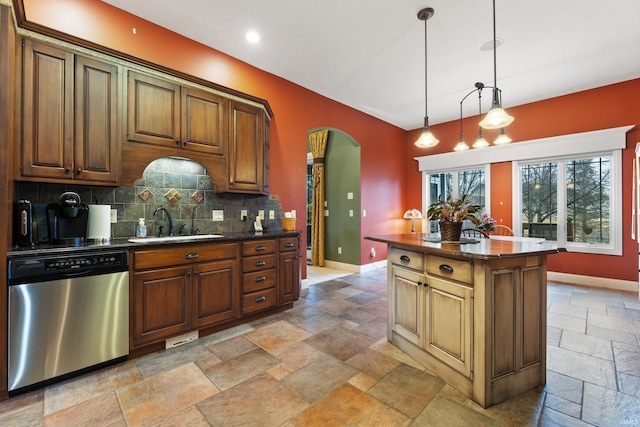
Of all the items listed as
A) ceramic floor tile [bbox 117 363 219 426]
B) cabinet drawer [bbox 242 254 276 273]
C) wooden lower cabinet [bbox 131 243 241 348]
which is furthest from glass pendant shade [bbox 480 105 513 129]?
ceramic floor tile [bbox 117 363 219 426]

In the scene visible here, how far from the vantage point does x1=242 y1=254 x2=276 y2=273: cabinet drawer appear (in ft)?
9.57

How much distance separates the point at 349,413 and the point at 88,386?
1.78m

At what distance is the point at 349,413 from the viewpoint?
5.47 ft

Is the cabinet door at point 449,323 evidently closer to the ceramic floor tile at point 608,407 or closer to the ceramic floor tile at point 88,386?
the ceramic floor tile at point 608,407

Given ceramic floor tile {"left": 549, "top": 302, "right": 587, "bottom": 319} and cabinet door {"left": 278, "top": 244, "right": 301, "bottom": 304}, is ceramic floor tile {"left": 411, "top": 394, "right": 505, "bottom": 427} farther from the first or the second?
ceramic floor tile {"left": 549, "top": 302, "right": 587, "bottom": 319}

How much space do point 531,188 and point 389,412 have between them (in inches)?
195

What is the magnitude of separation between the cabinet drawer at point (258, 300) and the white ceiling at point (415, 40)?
112 inches

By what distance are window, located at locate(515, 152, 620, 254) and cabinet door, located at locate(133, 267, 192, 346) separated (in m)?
5.43

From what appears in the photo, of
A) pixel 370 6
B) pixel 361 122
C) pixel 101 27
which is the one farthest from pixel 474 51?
pixel 101 27

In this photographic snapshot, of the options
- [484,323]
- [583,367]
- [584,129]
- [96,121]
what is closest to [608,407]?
[583,367]

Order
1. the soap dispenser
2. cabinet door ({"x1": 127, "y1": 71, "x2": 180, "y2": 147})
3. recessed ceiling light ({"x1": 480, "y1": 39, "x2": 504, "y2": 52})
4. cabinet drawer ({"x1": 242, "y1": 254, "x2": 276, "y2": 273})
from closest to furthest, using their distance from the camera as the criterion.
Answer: cabinet door ({"x1": 127, "y1": 71, "x2": 180, "y2": 147}) < the soap dispenser < cabinet drawer ({"x1": 242, "y1": 254, "x2": 276, "y2": 273}) < recessed ceiling light ({"x1": 480, "y1": 39, "x2": 504, "y2": 52})

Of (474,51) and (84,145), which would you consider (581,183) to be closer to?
(474,51)

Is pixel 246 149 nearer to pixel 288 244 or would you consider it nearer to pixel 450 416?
pixel 288 244

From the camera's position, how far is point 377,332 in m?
2.78
